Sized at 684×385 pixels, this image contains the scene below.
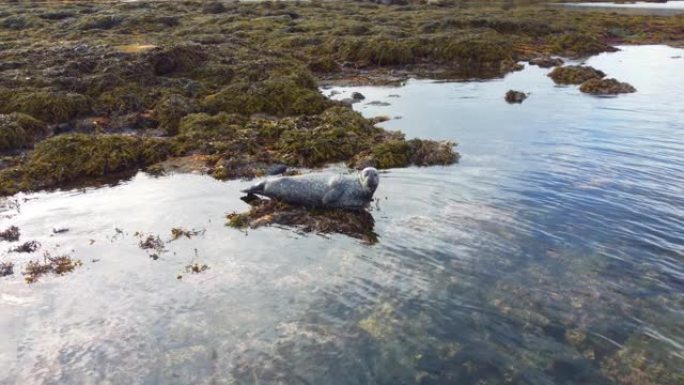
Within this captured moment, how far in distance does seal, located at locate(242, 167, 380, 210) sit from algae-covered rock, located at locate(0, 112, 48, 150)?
11697mm

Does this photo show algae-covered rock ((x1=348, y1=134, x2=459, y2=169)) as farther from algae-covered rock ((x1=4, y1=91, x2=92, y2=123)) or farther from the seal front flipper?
algae-covered rock ((x1=4, y1=91, x2=92, y2=123))

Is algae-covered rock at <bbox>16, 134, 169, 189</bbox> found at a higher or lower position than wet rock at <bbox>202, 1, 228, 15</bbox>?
lower

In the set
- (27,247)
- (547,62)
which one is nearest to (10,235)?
(27,247)

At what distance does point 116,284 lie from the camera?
38.7ft

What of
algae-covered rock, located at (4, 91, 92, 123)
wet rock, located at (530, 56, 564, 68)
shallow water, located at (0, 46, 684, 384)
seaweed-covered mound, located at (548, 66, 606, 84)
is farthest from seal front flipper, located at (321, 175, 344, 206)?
wet rock, located at (530, 56, 564, 68)

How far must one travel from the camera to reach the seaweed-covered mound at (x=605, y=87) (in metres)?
30.5

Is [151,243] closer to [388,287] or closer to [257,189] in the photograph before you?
[257,189]

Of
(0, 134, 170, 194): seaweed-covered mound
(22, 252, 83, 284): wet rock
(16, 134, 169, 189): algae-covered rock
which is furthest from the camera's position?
(16, 134, 169, 189): algae-covered rock

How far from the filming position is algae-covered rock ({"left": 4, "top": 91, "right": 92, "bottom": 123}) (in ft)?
78.9

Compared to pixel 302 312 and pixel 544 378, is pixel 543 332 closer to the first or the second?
pixel 544 378

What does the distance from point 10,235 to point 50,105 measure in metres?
12.2

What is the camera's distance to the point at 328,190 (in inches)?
603

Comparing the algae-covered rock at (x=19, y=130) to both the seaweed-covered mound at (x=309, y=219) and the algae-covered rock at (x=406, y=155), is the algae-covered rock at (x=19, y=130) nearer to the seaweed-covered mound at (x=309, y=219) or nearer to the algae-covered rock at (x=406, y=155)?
the seaweed-covered mound at (x=309, y=219)

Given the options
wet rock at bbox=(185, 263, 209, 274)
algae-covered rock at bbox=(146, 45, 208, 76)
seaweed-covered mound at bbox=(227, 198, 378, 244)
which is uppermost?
algae-covered rock at bbox=(146, 45, 208, 76)
